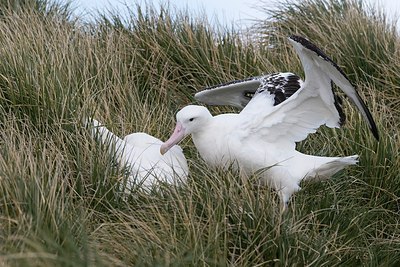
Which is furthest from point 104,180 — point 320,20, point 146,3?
point 320,20

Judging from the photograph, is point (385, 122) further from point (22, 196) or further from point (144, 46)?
point (22, 196)

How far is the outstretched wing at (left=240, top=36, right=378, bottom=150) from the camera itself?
14.6ft

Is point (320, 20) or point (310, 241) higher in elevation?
point (320, 20)

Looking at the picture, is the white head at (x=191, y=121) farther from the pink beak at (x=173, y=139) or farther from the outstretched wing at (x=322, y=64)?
the outstretched wing at (x=322, y=64)

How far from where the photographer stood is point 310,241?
→ 3.66 m

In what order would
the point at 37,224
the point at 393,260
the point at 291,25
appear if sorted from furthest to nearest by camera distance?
the point at 291,25
the point at 393,260
the point at 37,224

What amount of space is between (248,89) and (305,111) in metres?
0.92

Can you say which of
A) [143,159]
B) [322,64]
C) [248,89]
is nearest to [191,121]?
[143,159]

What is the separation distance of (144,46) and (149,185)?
291 centimetres

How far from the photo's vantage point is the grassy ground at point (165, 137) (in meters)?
3.40

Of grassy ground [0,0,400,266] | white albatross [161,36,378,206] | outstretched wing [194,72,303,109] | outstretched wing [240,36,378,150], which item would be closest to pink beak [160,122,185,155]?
white albatross [161,36,378,206]

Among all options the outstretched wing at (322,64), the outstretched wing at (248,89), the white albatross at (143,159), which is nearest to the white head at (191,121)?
the white albatross at (143,159)

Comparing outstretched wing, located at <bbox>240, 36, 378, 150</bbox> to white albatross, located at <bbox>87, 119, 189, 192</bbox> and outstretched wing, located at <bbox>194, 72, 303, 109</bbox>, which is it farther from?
white albatross, located at <bbox>87, 119, 189, 192</bbox>

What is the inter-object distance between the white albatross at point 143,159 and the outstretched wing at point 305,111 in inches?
18.7
